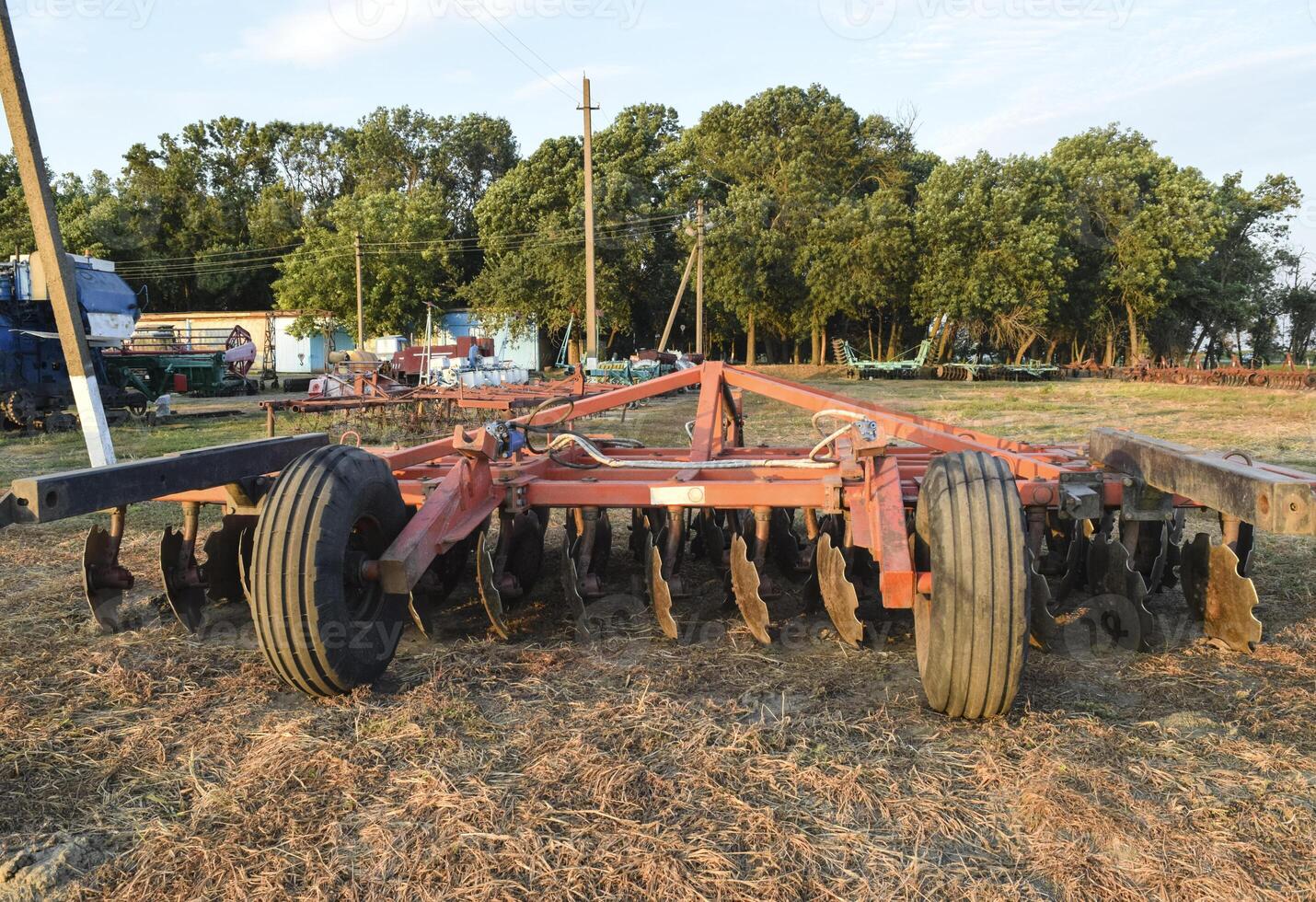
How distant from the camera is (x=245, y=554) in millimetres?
3746

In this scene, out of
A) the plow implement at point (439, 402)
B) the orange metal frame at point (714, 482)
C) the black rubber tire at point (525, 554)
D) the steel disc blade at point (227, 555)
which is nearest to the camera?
the orange metal frame at point (714, 482)

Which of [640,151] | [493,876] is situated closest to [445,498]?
[493,876]

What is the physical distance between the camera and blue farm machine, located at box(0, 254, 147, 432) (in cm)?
1244

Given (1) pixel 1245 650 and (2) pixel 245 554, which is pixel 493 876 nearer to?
(2) pixel 245 554

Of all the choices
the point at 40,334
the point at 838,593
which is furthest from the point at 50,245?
the point at 40,334

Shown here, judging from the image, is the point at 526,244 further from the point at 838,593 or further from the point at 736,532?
the point at 838,593

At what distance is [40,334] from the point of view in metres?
12.7

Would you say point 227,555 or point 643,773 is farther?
point 227,555

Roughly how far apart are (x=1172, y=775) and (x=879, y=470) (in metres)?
1.24

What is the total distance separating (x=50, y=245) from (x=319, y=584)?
462cm

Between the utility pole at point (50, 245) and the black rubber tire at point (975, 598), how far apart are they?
207 inches

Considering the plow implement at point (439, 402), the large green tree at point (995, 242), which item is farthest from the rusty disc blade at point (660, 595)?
the large green tree at point (995, 242)

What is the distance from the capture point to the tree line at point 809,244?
3123 cm

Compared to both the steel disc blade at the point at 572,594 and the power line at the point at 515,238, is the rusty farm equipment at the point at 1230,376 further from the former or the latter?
the steel disc blade at the point at 572,594
